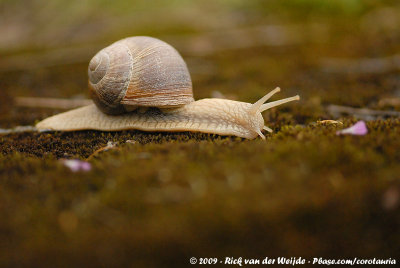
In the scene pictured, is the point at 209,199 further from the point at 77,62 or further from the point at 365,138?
the point at 77,62

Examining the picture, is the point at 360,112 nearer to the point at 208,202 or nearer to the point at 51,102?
the point at 208,202

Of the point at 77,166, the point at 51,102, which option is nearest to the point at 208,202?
the point at 77,166

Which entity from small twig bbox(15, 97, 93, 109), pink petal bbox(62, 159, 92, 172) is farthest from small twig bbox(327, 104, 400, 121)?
small twig bbox(15, 97, 93, 109)

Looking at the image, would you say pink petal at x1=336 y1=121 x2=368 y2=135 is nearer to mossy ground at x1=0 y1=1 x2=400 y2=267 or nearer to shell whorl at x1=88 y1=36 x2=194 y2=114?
mossy ground at x1=0 y1=1 x2=400 y2=267

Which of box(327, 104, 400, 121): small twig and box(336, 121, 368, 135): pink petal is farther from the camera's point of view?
box(327, 104, 400, 121): small twig

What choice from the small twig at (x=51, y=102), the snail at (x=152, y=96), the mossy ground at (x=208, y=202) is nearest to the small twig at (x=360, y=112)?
the mossy ground at (x=208, y=202)
